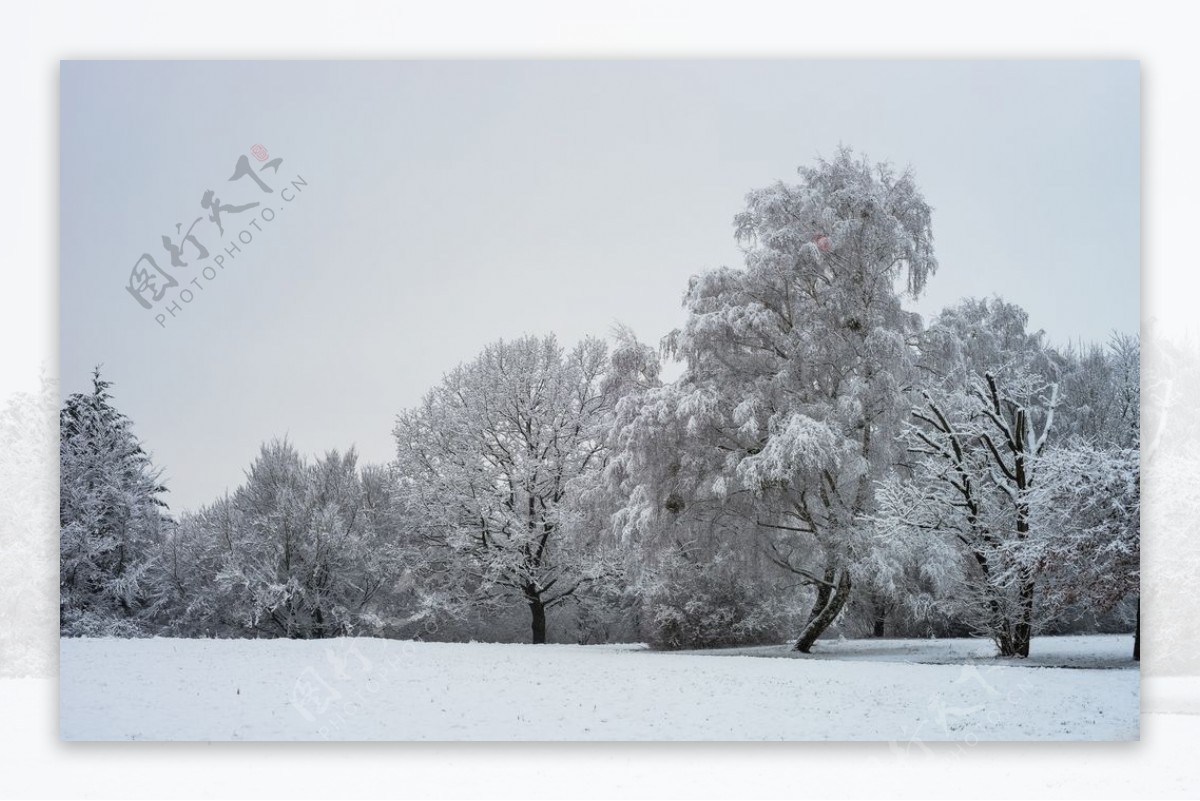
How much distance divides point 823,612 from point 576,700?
4089mm

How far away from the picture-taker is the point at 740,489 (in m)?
10.9

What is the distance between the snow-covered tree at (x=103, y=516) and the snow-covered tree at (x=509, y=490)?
360cm

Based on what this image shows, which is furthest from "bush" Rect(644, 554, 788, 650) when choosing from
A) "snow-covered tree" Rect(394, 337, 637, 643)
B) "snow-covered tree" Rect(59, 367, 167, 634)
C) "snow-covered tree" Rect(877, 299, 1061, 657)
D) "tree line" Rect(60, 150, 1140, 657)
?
"snow-covered tree" Rect(59, 367, 167, 634)

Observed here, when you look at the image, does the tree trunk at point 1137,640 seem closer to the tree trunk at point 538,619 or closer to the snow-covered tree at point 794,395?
the snow-covered tree at point 794,395

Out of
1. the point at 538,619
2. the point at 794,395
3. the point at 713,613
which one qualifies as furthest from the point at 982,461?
the point at 538,619

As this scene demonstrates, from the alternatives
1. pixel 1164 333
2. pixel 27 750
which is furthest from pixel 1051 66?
pixel 27 750

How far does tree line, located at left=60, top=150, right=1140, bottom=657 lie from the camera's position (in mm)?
9047

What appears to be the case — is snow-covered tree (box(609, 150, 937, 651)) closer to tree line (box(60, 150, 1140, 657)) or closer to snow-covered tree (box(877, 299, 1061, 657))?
tree line (box(60, 150, 1140, 657))

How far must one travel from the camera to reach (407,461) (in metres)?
12.8

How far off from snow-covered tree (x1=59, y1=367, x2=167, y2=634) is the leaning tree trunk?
22.8 ft

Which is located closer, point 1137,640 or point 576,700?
point 576,700

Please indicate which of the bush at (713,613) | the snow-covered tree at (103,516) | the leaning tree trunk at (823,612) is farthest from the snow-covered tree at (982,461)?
the snow-covered tree at (103,516)

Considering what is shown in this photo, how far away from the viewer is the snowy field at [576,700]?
7715mm

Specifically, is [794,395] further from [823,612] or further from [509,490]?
[509,490]
